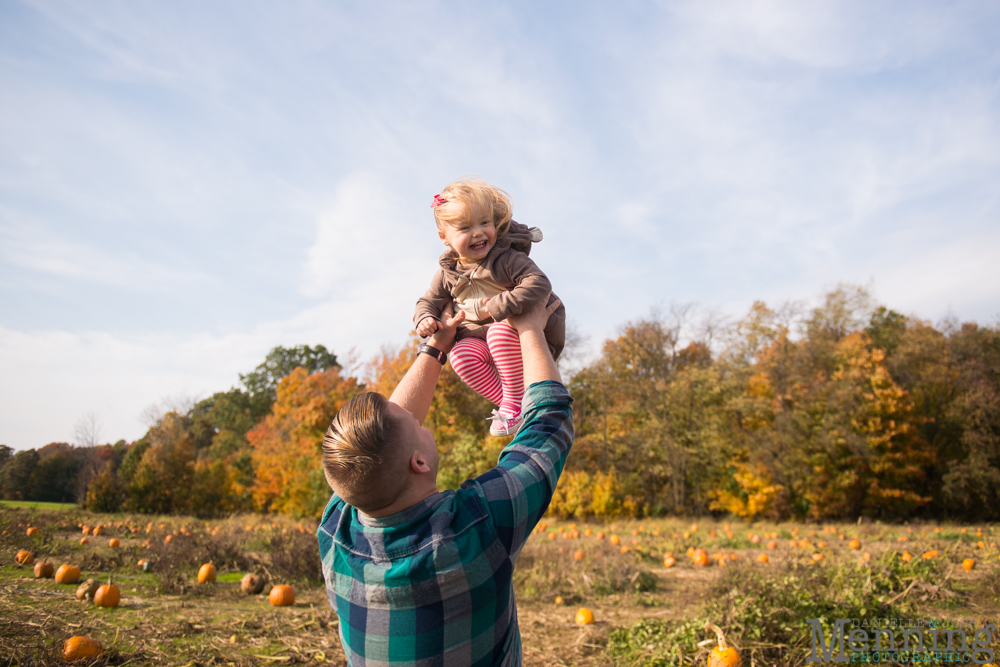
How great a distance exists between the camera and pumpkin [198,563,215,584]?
21.6 feet

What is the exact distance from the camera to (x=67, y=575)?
5.84 m

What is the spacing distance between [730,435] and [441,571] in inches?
1128

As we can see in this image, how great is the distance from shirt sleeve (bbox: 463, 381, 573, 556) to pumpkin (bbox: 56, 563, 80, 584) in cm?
631

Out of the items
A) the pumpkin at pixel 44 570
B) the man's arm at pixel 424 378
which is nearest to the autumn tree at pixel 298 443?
the pumpkin at pixel 44 570

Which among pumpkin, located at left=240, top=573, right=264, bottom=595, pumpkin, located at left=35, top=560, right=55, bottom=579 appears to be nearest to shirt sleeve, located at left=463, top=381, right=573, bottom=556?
pumpkin, located at left=240, top=573, right=264, bottom=595

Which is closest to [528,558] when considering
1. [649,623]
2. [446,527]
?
[649,623]

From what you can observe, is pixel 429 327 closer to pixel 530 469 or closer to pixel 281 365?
pixel 530 469

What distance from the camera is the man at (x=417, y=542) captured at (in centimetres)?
164

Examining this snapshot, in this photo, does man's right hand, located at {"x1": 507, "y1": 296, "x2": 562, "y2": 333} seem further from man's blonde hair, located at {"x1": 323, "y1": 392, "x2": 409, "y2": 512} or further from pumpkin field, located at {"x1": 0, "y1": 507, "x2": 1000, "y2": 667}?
pumpkin field, located at {"x1": 0, "y1": 507, "x2": 1000, "y2": 667}

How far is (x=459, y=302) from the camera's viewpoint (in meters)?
2.79

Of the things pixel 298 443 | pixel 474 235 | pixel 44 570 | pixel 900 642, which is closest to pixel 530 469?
pixel 474 235

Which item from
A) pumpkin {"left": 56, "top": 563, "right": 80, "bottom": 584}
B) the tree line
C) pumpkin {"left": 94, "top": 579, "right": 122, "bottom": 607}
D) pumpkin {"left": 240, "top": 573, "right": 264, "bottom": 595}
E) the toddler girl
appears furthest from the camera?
the tree line

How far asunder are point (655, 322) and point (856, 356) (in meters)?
10.2

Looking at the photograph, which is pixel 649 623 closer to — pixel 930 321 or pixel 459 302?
pixel 459 302
